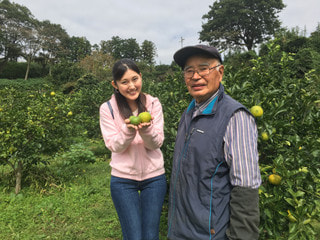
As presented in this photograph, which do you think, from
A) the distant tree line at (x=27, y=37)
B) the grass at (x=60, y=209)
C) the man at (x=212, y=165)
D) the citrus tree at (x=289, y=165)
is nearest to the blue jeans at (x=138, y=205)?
the man at (x=212, y=165)

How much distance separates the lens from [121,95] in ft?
5.75

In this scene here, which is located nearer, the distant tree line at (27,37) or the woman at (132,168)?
the woman at (132,168)

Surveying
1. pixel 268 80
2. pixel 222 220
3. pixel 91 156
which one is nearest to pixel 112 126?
pixel 222 220

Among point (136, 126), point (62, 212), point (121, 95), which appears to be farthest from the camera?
point (62, 212)

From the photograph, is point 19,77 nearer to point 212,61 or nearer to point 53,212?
point 53,212

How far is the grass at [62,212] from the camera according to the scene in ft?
10.00

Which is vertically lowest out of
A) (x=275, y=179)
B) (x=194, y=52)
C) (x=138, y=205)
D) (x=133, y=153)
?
(x=138, y=205)

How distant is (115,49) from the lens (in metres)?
56.9

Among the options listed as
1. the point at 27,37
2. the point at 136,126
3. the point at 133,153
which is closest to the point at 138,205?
the point at 133,153

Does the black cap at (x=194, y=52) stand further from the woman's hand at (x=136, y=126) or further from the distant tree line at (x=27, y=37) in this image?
the distant tree line at (x=27, y=37)

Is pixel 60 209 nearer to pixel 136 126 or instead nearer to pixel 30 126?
pixel 30 126

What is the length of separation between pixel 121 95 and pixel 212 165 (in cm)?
93

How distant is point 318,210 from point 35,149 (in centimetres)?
409

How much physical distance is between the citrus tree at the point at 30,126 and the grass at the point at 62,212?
1.54 feet
